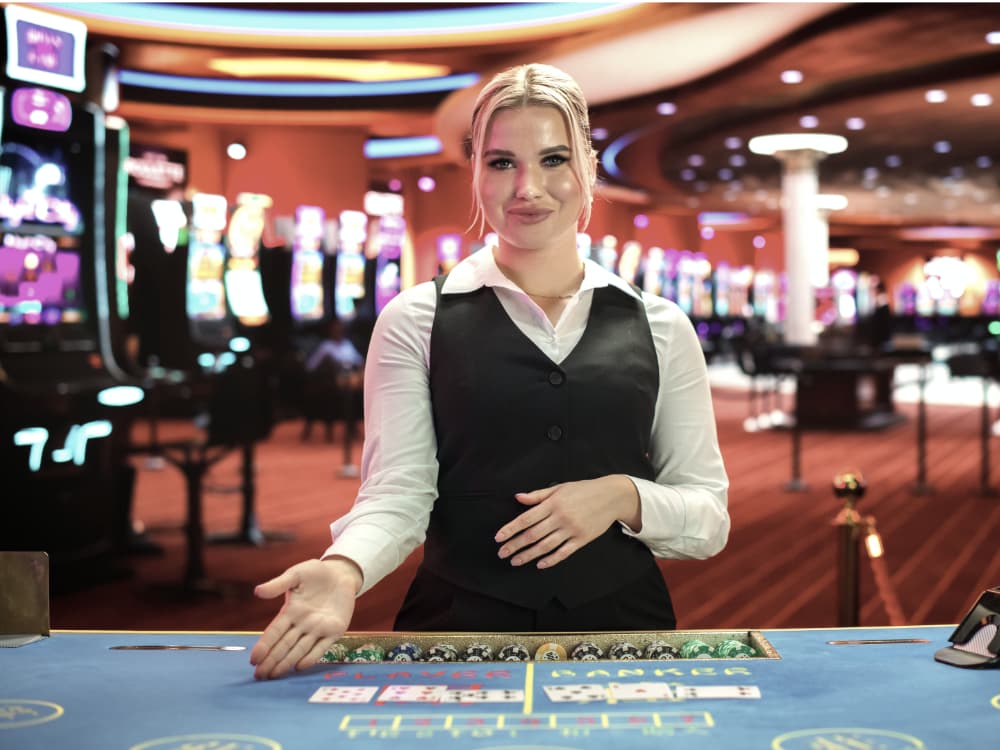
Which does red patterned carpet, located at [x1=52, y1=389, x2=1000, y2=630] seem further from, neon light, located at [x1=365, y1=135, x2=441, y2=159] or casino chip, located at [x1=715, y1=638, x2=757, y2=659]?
neon light, located at [x1=365, y1=135, x2=441, y2=159]

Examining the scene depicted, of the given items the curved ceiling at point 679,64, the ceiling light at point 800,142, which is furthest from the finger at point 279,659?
the ceiling light at point 800,142

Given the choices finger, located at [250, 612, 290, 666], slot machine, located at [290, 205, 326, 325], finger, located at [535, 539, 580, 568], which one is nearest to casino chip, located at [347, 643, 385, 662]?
finger, located at [250, 612, 290, 666]

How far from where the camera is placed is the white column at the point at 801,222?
34.6 ft

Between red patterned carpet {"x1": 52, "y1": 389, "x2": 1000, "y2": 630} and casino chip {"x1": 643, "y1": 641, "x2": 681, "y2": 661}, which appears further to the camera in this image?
red patterned carpet {"x1": 52, "y1": 389, "x2": 1000, "y2": 630}

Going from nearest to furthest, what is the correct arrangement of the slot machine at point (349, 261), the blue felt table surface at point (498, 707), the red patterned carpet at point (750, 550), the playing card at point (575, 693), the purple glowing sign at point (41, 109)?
the blue felt table surface at point (498, 707)
the playing card at point (575, 693)
the red patterned carpet at point (750, 550)
the purple glowing sign at point (41, 109)
the slot machine at point (349, 261)

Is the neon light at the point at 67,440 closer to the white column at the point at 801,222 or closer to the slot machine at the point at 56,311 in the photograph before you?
the slot machine at the point at 56,311

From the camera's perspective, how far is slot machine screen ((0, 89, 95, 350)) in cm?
430

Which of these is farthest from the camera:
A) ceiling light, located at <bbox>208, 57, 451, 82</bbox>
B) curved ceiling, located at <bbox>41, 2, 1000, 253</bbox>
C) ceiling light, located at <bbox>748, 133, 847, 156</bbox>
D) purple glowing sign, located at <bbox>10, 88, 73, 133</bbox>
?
ceiling light, located at <bbox>748, 133, 847, 156</bbox>

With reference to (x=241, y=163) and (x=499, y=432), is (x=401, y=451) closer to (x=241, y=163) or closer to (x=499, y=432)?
(x=499, y=432)

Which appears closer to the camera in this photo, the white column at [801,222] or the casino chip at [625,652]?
the casino chip at [625,652]

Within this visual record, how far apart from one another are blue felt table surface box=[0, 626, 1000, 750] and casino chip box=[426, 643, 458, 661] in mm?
41

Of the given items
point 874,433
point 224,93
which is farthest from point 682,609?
point 224,93

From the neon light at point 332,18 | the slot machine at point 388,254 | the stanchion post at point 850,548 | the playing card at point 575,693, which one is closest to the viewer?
the playing card at point 575,693

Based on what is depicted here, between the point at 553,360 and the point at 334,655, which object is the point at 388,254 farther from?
the point at 334,655
